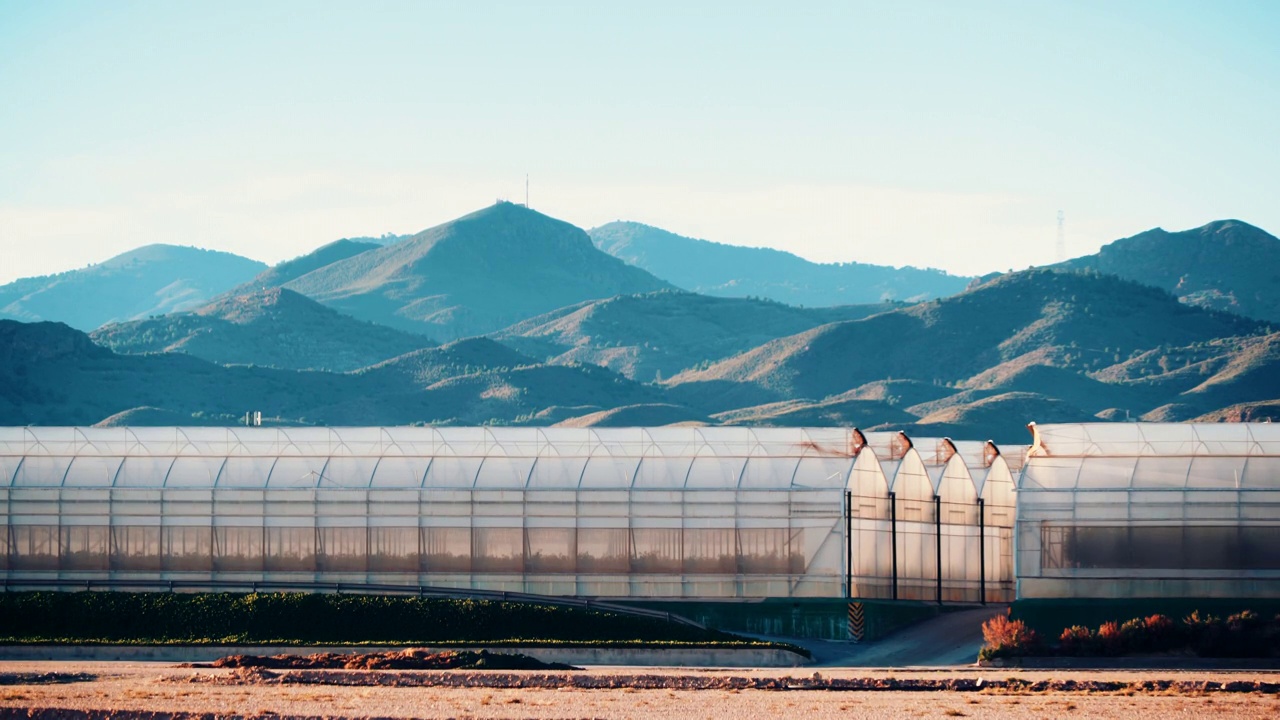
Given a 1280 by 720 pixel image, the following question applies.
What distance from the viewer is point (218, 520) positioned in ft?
Result: 200

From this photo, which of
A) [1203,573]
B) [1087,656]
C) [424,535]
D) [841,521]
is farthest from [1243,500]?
[424,535]

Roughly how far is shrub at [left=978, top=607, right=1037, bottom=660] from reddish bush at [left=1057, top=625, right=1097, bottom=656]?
3.18 feet

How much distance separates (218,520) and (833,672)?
83.3 ft

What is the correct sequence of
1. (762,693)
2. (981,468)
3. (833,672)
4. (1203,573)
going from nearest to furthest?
(762,693) < (833,672) < (1203,573) < (981,468)

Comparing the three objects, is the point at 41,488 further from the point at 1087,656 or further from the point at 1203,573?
the point at 1203,573

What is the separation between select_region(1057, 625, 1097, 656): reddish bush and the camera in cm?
5122

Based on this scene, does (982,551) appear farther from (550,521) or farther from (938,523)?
(550,521)

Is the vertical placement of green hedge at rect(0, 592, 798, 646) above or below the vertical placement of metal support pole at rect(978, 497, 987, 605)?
below

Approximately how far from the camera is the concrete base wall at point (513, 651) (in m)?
52.0

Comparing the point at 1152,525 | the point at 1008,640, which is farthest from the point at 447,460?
the point at 1152,525

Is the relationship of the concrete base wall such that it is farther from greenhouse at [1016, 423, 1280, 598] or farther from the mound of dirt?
greenhouse at [1016, 423, 1280, 598]

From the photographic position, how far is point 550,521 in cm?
5994

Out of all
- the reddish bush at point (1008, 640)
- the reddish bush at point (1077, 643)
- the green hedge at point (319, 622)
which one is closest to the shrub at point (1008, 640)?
the reddish bush at point (1008, 640)

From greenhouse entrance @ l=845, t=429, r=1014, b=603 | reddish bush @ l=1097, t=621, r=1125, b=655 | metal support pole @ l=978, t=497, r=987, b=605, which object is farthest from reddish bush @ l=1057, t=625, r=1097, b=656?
metal support pole @ l=978, t=497, r=987, b=605
